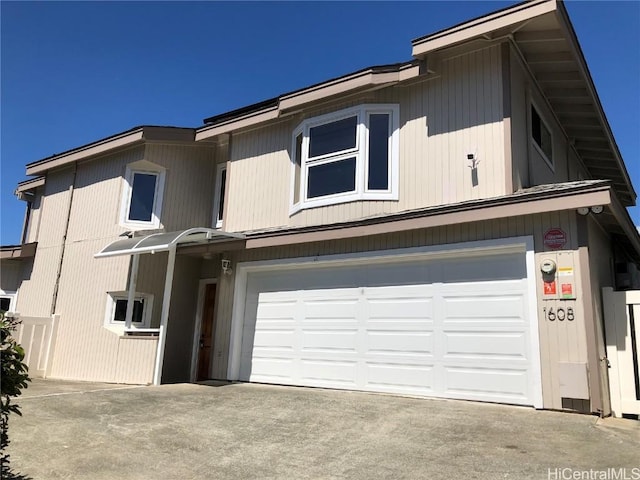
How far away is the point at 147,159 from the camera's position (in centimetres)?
1240

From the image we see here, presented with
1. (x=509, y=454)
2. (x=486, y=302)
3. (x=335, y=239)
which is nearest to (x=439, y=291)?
(x=486, y=302)

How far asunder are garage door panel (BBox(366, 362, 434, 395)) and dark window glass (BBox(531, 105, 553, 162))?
4.79m

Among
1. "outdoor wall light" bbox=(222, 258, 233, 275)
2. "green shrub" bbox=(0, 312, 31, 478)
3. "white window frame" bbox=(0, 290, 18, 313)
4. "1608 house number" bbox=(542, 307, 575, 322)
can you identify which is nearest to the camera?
"green shrub" bbox=(0, 312, 31, 478)

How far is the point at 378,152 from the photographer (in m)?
9.51

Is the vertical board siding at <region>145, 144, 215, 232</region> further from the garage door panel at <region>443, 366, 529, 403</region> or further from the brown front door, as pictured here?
the garage door panel at <region>443, 366, 529, 403</region>

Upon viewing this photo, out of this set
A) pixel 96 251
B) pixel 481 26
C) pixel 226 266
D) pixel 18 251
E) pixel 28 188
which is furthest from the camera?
pixel 28 188

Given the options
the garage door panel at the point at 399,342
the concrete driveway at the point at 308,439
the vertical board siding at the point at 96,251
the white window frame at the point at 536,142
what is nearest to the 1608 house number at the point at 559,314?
the concrete driveway at the point at 308,439

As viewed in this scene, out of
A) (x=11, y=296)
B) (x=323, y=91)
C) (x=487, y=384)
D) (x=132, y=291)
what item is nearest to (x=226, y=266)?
(x=132, y=291)

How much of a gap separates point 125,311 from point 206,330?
1958mm

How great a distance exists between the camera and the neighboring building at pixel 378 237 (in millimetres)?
7176

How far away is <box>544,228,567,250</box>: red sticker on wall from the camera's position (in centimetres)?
703

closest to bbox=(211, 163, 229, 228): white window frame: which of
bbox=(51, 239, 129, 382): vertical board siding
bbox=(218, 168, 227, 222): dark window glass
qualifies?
bbox=(218, 168, 227, 222): dark window glass

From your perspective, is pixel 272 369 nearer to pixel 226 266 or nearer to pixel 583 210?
pixel 226 266

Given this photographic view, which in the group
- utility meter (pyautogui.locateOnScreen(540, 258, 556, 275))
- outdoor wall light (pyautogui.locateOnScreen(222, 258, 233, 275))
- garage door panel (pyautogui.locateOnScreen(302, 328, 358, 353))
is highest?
outdoor wall light (pyautogui.locateOnScreen(222, 258, 233, 275))
